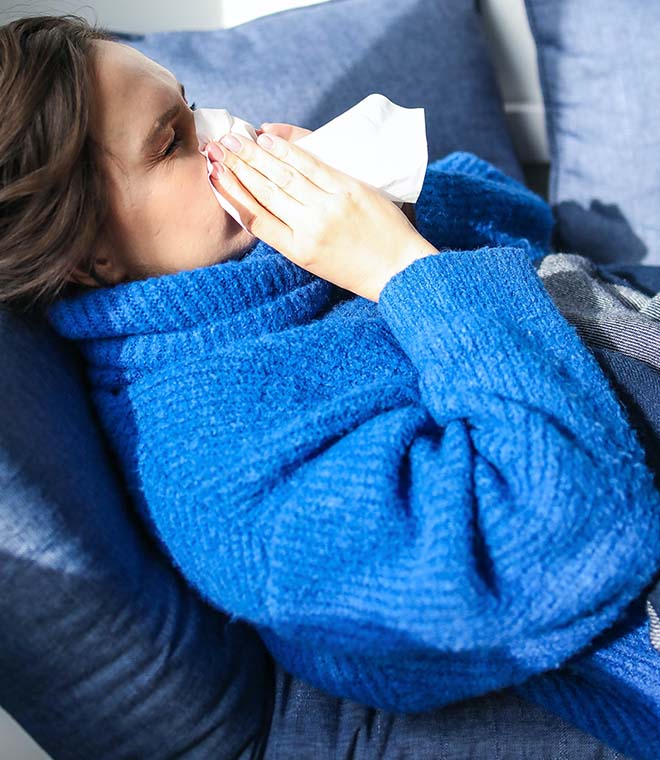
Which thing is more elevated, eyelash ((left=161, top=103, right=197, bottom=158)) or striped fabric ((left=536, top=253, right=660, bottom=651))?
eyelash ((left=161, top=103, right=197, bottom=158))

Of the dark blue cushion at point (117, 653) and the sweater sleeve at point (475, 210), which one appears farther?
the sweater sleeve at point (475, 210)

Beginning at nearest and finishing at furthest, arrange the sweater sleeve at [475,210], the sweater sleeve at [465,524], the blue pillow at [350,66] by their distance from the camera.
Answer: the sweater sleeve at [465,524]
the sweater sleeve at [475,210]
the blue pillow at [350,66]

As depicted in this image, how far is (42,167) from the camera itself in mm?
863

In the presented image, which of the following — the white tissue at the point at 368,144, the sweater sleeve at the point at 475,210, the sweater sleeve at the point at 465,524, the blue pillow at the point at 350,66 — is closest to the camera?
the sweater sleeve at the point at 465,524

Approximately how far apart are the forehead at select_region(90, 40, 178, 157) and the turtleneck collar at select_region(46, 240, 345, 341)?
0.54 ft

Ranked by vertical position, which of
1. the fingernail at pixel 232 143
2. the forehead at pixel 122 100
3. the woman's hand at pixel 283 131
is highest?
the forehead at pixel 122 100

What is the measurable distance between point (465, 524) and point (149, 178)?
535 mm

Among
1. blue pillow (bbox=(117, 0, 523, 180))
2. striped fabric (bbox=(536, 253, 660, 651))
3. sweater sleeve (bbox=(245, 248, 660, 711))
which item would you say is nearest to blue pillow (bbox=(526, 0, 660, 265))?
blue pillow (bbox=(117, 0, 523, 180))

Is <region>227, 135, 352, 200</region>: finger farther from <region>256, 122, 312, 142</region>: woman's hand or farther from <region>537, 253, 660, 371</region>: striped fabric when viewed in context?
<region>537, 253, 660, 371</region>: striped fabric

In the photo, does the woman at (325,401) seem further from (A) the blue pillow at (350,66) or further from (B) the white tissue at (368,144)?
(A) the blue pillow at (350,66)

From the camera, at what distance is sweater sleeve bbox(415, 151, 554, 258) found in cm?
122

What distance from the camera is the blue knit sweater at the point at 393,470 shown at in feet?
2.41

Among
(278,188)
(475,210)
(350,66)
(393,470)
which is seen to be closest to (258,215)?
(278,188)

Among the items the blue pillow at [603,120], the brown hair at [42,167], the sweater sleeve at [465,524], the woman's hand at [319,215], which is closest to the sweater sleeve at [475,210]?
the blue pillow at [603,120]
